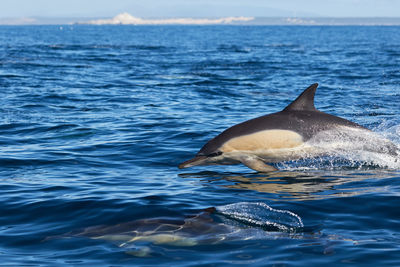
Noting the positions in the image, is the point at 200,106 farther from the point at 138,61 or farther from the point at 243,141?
the point at 138,61

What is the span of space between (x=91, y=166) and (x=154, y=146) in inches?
75.6

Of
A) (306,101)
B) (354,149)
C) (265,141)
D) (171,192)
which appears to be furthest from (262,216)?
(354,149)

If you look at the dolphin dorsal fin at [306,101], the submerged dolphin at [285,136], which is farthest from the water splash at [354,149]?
the dolphin dorsal fin at [306,101]

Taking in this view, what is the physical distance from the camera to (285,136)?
8805 mm

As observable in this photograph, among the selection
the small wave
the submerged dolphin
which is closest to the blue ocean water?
the small wave

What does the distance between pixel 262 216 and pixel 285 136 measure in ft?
7.97

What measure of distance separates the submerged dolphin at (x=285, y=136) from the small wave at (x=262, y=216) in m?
1.83

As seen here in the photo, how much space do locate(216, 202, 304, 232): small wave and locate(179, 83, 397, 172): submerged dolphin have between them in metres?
1.83

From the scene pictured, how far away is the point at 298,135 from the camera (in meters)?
8.78

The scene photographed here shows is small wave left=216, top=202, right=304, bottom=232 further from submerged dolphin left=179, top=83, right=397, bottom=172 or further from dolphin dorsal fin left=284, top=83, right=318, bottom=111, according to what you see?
dolphin dorsal fin left=284, top=83, right=318, bottom=111

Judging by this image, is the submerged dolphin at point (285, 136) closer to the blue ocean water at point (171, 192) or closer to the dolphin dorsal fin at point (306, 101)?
the dolphin dorsal fin at point (306, 101)

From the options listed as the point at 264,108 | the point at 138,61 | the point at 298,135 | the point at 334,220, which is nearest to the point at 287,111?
the point at 298,135

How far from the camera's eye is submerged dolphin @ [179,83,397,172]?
879cm

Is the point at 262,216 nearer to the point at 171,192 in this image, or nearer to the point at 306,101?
the point at 171,192
